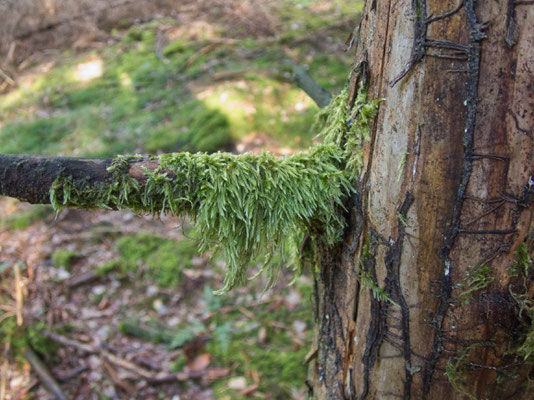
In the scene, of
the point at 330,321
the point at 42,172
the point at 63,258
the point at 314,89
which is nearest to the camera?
the point at 42,172

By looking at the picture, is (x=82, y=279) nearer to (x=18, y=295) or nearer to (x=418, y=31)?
(x=18, y=295)

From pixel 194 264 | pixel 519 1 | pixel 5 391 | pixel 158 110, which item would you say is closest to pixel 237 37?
pixel 158 110

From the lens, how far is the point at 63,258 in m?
4.34

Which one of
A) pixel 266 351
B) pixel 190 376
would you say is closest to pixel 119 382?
pixel 190 376

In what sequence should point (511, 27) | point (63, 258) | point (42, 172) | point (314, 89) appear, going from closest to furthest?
1. point (511, 27)
2. point (42, 172)
3. point (314, 89)
4. point (63, 258)

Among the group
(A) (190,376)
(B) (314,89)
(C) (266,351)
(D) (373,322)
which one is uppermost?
(B) (314,89)

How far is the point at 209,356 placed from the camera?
335 centimetres

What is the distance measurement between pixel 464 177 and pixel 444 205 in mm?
100

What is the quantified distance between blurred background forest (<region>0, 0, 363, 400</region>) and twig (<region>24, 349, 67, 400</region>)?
3 cm

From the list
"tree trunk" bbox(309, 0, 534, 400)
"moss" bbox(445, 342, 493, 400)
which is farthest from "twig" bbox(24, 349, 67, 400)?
"moss" bbox(445, 342, 493, 400)

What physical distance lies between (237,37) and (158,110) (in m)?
2.65

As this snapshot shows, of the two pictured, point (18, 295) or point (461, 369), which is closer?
point (461, 369)

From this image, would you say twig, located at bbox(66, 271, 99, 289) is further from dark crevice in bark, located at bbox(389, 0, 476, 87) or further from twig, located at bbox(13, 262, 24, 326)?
dark crevice in bark, located at bbox(389, 0, 476, 87)

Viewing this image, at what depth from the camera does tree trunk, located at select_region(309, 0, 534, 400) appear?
99cm
